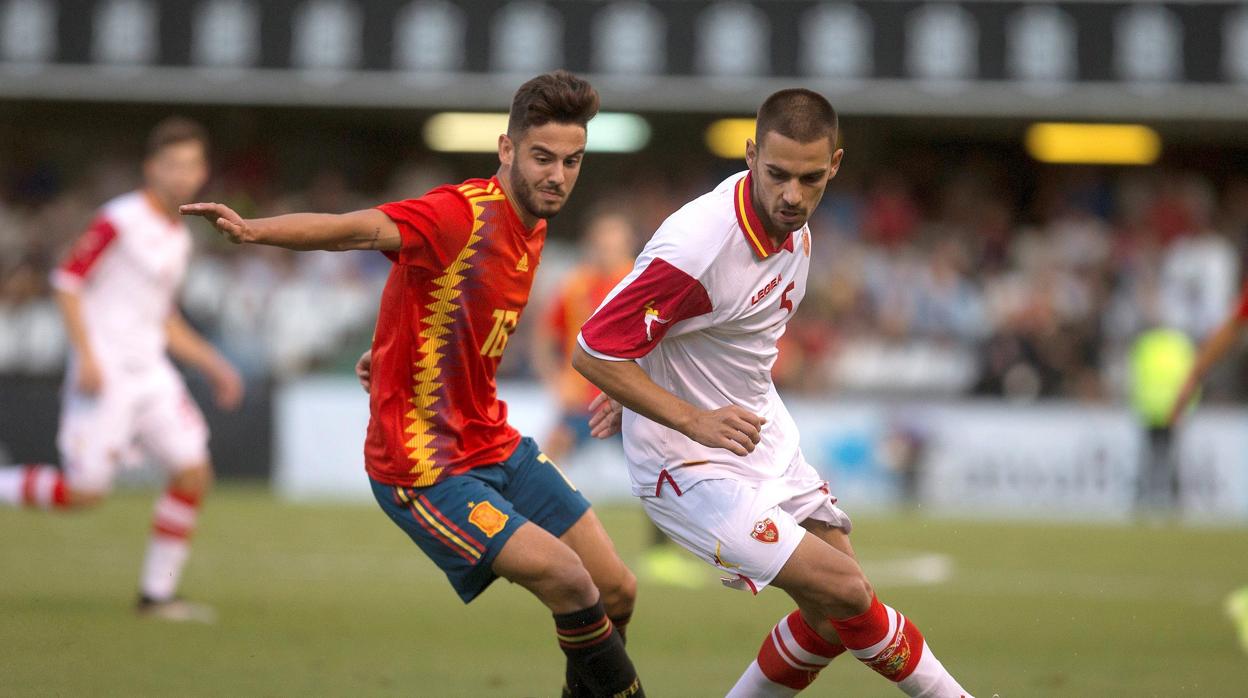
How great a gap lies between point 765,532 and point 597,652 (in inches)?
30.8

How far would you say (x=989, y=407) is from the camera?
16766 millimetres

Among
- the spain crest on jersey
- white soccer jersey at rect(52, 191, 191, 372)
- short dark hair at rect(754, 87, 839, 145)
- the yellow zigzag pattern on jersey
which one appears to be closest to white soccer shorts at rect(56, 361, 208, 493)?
white soccer jersey at rect(52, 191, 191, 372)

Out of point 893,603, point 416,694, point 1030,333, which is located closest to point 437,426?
point 416,694

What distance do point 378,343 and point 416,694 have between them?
5.43 ft

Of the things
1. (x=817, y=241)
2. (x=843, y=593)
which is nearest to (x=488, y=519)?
(x=843, y=593)

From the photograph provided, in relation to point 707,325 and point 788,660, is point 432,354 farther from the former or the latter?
point 788,660

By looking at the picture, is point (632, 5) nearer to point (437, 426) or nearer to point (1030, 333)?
point (1030, 333)

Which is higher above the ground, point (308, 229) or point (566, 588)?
point (308, 229)

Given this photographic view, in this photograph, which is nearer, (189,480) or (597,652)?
(597,652)

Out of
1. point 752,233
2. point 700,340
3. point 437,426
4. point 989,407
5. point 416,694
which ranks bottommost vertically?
point 989,407

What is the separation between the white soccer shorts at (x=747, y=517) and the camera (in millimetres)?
5047

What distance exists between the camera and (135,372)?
895 centimetres

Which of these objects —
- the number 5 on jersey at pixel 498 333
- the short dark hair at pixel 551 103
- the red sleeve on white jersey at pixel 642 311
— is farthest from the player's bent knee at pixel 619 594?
the short dark hair at pixel 551 103

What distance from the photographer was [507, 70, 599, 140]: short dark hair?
218 inches
